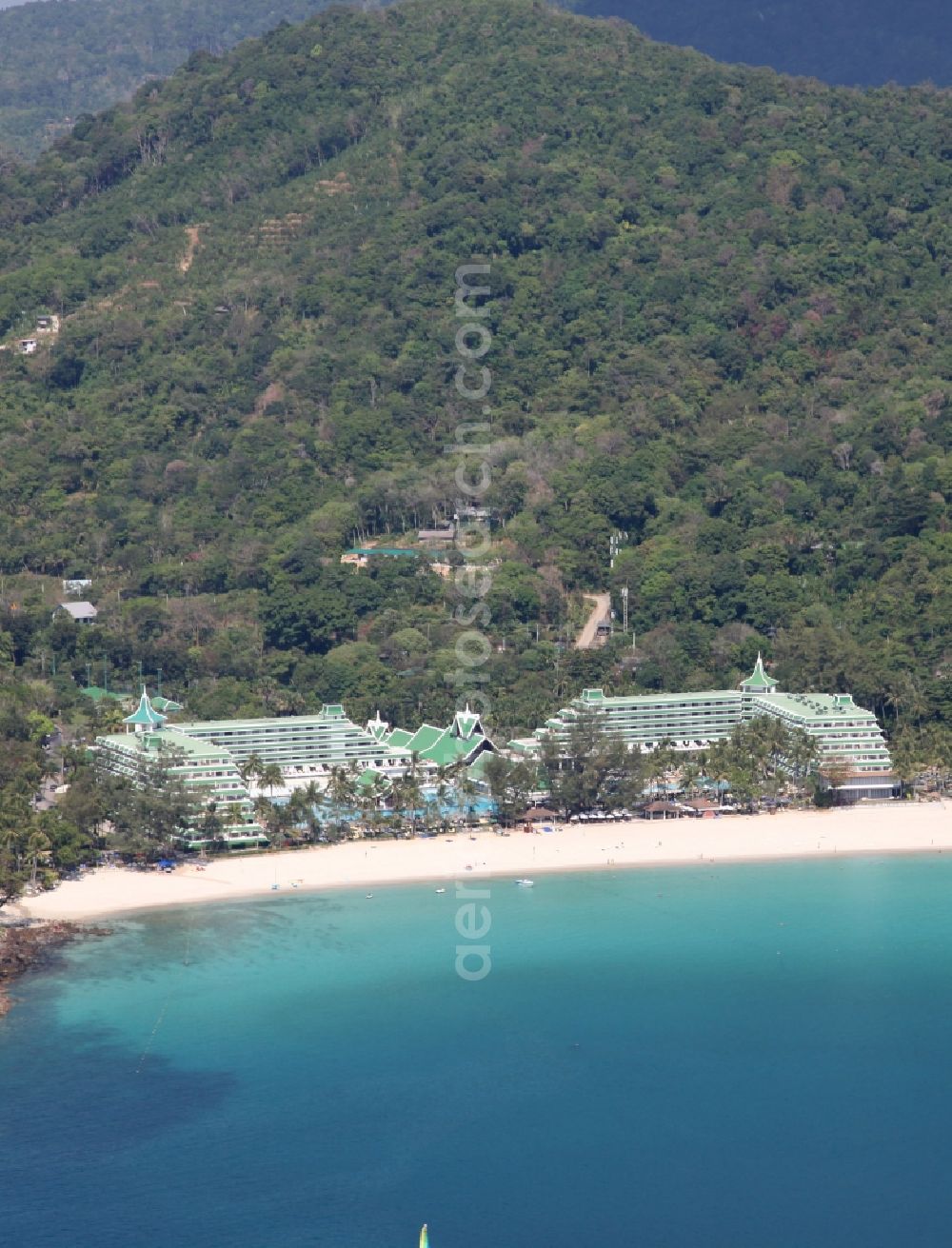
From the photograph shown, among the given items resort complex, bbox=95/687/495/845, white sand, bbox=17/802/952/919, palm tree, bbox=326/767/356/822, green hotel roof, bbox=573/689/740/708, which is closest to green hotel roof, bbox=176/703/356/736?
resort complex, bbox=95/687/495/845

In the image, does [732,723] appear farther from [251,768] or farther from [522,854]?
[251,768]

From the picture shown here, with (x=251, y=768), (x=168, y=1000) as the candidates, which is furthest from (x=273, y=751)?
(x=168, y=1000)

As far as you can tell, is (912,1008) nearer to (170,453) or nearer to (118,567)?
(118,567)

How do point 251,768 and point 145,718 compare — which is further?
point 145,718

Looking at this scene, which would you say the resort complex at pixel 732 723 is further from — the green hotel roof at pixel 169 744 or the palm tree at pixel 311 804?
the green hotel roof at pixel 169 744

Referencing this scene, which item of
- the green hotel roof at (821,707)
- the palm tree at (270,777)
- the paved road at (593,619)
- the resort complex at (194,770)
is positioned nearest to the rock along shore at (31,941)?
the resort complex at (194,770)

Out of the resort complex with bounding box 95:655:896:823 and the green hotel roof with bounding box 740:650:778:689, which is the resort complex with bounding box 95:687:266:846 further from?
the green hotel roof with bounding box 740:650:778:689
